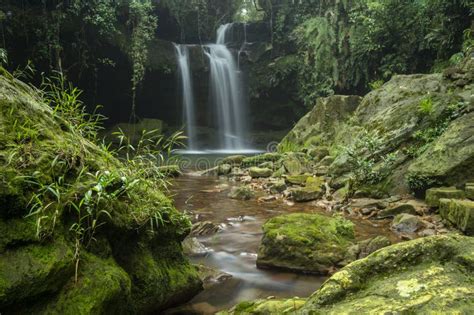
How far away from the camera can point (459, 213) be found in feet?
15.0

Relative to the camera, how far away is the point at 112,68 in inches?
771

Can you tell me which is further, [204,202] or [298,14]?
[298,14]

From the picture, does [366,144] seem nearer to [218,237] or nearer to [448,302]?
[218,237]

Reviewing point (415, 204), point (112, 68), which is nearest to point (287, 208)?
point (415, 204)

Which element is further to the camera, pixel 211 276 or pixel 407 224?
pixel 407 224

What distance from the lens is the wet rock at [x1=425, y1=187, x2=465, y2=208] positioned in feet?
17.8

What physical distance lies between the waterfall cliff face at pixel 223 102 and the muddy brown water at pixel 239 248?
43.8 feet

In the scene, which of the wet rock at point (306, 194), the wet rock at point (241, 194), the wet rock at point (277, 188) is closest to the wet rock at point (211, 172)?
the wet rock at point (277, 188)

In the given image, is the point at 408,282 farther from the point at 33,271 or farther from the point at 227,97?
the point at 227,97

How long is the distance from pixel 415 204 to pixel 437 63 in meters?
9.76

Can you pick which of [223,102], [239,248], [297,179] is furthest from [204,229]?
[223,102]

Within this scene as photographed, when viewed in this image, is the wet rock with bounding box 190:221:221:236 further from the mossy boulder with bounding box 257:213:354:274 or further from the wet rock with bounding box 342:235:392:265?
the wet rock with bounding box 342:235:392:265

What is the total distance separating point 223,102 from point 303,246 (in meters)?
18.8

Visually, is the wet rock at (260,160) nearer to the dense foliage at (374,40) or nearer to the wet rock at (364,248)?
the dense foliage at (374,40)
